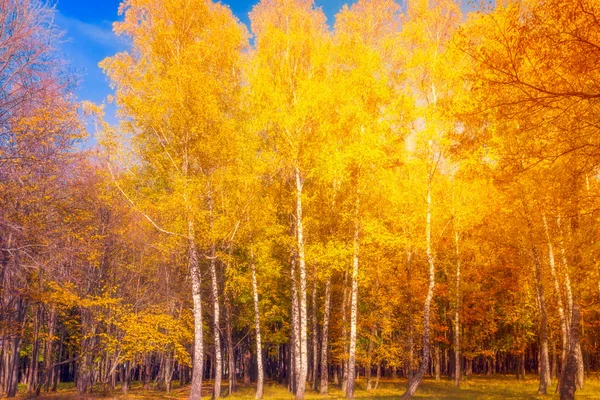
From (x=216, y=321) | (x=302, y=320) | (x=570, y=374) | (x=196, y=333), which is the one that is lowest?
(x=570, y=374)

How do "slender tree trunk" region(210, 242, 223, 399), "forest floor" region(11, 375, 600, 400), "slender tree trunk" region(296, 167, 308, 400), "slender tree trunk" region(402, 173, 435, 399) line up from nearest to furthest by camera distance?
"slender tree trunk" region(402, 173, 435, 399) < "slender tree trunk" region(296, 167, 308, 400) < "forest floor" region(11, 375, 600, 400) < "slender tree trunk" region(210, 242, 223, 399)

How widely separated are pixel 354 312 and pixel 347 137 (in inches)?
245

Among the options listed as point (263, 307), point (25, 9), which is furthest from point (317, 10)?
point (263, 307)

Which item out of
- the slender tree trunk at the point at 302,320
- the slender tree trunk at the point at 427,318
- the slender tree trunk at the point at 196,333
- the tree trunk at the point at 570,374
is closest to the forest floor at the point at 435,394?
the slender tree trunk at the point at 427,318

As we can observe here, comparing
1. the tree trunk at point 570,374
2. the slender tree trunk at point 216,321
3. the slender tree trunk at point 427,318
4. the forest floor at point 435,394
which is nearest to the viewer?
the tree trunk at point 570,374

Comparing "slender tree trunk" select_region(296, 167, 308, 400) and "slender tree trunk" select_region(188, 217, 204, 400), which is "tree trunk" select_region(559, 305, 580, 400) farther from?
"slender tree trunk" select_region(188, 217, 204, 400)

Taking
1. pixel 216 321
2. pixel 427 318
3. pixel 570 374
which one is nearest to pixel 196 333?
pixel 216 321

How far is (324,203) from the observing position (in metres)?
21.1

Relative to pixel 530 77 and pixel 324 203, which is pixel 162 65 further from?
pixel 530 77

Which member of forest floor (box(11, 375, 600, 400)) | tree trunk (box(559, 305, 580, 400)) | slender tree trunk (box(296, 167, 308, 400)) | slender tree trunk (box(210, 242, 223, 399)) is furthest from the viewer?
slender tree trunk (box(210, 242, 223, 399))

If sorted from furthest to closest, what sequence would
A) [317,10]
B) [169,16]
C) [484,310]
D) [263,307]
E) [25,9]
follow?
1. [484,310]
2. [263,307]
3. [317,10]
4. [169,16]
5. [25,9]

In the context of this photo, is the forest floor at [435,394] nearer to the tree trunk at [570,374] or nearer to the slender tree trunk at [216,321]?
the slender tree trunk at [216,321]

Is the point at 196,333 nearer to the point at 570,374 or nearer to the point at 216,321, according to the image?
the point at 216,321

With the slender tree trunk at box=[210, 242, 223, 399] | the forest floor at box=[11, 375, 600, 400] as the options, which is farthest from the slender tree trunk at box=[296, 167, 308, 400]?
the slender tree trunk at box=[210, 242, 223, 399]
